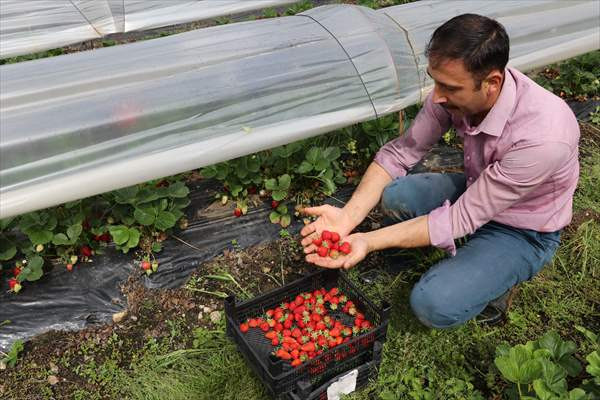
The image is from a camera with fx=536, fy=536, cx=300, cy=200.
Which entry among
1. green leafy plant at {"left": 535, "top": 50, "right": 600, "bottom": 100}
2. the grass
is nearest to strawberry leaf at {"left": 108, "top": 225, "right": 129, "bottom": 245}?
the grass

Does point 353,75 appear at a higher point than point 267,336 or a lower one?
higher

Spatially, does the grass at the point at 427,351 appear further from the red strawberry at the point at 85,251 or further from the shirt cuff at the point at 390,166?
the red strawberry at the point at 85,251

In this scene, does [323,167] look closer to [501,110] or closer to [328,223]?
[328,223]

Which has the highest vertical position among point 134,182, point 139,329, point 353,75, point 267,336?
point 353,75

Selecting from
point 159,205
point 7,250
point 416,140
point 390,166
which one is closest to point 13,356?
point 7,250

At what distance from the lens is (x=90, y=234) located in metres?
3.28

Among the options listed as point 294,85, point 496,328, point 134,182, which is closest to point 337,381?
point 496,328

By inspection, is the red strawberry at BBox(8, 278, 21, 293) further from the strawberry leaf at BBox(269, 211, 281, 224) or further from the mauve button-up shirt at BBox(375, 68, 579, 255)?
the mauve button-up shirt at BBox(375, 68, 579, 255)

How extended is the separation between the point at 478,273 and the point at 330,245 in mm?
695

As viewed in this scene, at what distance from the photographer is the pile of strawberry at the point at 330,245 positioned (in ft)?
7.98

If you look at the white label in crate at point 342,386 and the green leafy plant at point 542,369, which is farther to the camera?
the white label in crate at point 342,386

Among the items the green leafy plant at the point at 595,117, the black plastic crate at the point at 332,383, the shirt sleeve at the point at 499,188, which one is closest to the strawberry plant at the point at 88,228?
the black plastic crate at the point at 332,383

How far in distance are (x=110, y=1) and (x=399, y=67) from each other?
308cm

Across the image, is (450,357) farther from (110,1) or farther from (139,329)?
(110,1)
